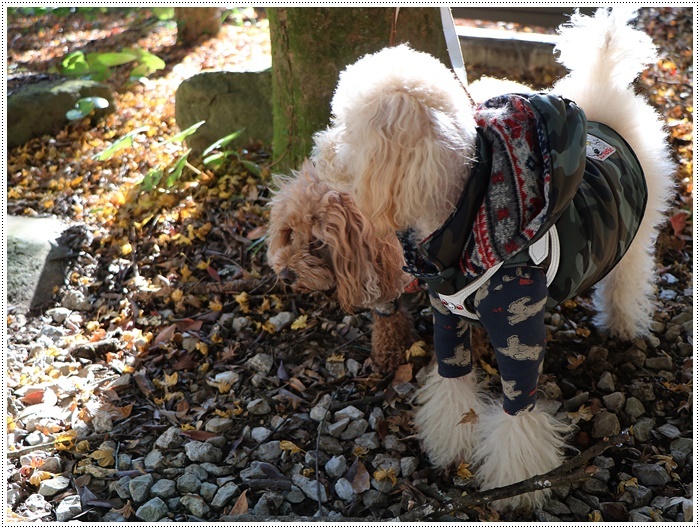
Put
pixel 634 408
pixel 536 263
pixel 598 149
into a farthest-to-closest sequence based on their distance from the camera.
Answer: pixel 634 408 → pixel 598 149 → pixel 536 263

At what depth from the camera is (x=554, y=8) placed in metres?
5.62

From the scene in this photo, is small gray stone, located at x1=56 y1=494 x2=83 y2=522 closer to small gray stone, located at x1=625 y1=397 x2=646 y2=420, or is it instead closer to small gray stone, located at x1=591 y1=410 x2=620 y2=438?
small gray stone, located at x1=591 y1=410 x2=620 y2=438

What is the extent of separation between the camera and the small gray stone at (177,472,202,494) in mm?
2443

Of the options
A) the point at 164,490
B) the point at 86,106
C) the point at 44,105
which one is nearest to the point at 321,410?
the point at 164,490

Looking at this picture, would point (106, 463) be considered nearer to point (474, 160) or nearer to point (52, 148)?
point (474, 160)

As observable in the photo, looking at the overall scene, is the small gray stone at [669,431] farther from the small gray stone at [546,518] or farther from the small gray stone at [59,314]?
the small gray stone at [59,314]

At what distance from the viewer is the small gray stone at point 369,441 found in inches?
102

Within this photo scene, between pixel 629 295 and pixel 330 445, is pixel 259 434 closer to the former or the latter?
pixel 330 445

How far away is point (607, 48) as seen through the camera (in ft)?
7.91

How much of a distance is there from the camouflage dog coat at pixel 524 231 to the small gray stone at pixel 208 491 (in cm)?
101

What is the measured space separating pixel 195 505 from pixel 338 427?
648 millimetres

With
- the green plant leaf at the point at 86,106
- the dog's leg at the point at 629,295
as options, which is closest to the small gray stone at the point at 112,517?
the dog's leg at the point at 629,295

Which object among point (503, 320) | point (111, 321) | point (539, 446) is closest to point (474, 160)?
point (503, 320)

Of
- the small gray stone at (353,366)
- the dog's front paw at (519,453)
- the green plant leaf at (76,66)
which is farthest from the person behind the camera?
the green plant leaf at (76,66)
